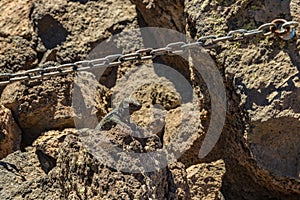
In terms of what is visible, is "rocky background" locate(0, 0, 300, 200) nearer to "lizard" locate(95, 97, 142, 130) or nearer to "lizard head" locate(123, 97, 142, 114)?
"lizard" locate(95, 97, 142, 130)

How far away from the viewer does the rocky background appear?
110 inches

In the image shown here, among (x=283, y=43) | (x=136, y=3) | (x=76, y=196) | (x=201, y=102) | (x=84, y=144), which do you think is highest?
(x=136, y=3)

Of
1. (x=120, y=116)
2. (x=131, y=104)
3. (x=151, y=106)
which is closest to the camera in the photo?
(x=120, y=116)

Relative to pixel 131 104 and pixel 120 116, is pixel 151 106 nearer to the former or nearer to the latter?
pixel 131 104

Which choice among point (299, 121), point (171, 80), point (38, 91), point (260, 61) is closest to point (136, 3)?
point (171, 80)

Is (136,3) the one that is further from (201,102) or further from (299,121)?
(299,121)

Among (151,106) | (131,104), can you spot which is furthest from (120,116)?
(151,106)

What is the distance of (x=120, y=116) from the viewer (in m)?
2.92

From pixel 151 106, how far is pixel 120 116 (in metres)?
0.61

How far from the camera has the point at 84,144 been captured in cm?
270

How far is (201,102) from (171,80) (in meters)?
0.39

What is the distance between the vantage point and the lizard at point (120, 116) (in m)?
2.80

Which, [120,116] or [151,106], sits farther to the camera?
[151,106]

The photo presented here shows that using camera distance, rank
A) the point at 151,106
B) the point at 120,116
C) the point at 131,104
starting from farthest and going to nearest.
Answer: the point at 151,106 → the point at 131,104 → the point at 120,116
